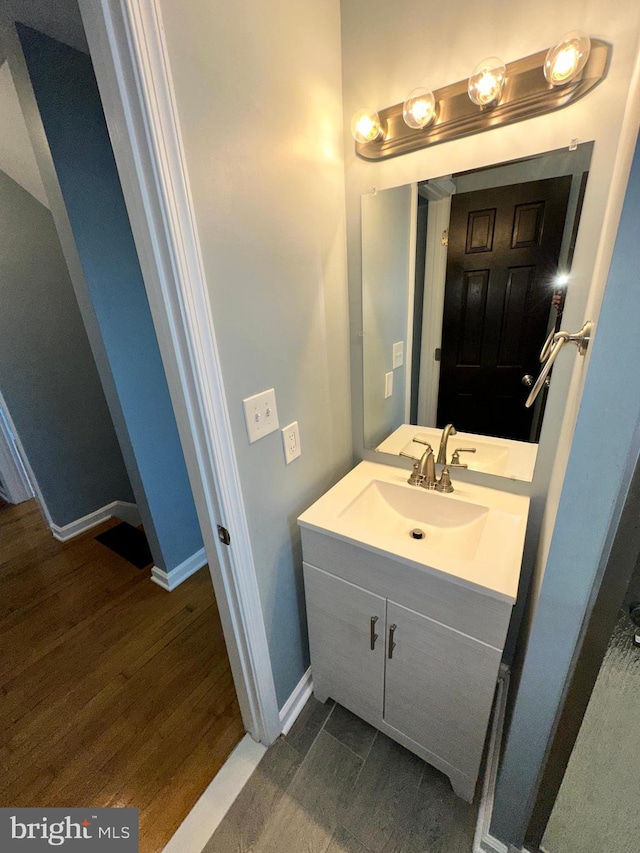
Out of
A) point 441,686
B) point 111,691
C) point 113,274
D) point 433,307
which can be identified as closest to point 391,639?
point 441,686

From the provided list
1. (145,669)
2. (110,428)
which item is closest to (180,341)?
(145,669)

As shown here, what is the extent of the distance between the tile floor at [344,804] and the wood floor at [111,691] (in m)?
0.18

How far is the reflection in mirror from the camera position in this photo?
0.96 meters

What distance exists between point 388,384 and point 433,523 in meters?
0.54

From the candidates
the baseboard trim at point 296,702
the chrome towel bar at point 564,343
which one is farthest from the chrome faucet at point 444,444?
the baseboard trim at point 296,702

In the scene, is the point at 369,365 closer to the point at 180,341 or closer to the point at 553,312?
the point at 553,312

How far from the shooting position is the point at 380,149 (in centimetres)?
108

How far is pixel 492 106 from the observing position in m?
0.91

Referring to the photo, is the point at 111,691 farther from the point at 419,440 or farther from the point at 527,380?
the point at 527,380

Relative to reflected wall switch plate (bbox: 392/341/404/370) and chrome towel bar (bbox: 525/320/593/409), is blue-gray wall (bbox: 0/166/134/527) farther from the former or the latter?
chrome towel bar (bbox: 525/320/593/409)

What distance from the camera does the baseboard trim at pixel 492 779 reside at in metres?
0.96

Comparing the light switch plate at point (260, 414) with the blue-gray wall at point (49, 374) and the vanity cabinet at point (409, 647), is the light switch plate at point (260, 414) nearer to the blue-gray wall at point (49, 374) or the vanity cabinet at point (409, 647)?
the vanity cabinet at point (409, 647)

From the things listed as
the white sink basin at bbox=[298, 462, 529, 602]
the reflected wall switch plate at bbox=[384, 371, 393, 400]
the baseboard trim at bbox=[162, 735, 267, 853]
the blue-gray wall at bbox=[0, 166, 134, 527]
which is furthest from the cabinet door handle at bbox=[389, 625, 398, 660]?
the blue-gray wall at bbox=[0, 166, 134, 527]

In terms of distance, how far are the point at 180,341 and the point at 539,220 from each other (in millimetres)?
1020
